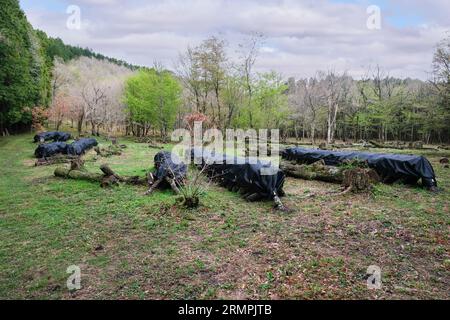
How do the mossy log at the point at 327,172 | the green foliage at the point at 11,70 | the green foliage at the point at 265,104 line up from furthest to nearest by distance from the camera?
the green foliage at the point at 265,104, the green foliage at the point at 11,70, the mossy log at the point at 327,172

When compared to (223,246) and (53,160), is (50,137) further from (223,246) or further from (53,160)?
(223,246)

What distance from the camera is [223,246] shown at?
21.2 feet

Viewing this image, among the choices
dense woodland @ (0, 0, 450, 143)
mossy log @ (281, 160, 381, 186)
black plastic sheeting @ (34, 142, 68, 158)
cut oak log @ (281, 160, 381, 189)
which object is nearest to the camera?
cut oak log @ (281, 160, 381, 189)

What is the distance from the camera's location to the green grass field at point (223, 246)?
16.1 ft

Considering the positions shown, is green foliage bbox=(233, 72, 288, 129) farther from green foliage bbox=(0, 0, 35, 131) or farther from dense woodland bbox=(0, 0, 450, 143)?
green foliage bbox=(0, 0, 35, 131)

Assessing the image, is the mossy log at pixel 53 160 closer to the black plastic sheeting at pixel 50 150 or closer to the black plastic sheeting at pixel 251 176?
the black plastic sheeting at pixel 50 150

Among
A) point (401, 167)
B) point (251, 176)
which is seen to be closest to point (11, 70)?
point (251, 176)

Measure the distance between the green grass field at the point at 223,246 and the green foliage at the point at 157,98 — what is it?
29906 mm

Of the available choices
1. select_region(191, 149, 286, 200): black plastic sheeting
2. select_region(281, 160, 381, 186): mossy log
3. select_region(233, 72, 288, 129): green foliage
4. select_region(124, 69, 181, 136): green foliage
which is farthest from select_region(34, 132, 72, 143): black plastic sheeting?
select_region(281, 160, 381, 186): mossy log

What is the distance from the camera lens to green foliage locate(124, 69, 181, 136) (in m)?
39.5

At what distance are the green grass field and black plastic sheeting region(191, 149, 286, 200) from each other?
0.58 metres

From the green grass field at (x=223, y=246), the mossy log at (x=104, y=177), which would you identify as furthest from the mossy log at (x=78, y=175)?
the green grass field at (x=223, y=246)

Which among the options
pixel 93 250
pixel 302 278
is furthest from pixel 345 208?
pixel 93 250
